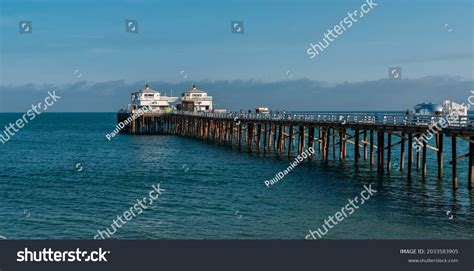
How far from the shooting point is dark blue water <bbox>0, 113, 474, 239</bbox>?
24453mm

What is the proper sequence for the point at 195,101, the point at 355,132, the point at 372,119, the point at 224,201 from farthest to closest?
the point at 195,101 < the point at 355,132 < the point at 372,119 < the point at 224,201

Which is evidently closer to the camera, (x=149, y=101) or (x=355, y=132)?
(x=355, y=132)

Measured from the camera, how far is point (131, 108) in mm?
107500
